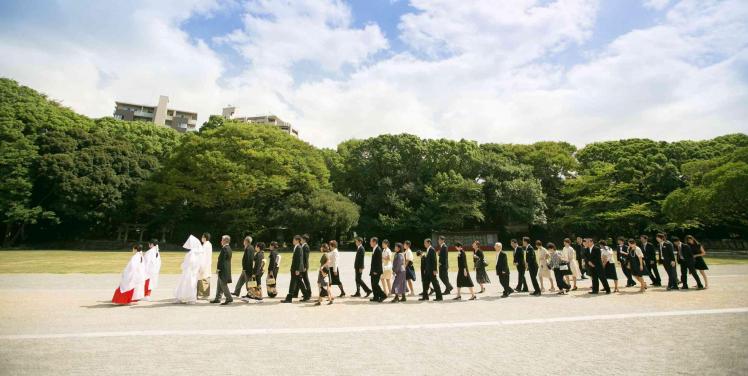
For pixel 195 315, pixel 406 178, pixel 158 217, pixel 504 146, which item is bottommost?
pixel 195 315

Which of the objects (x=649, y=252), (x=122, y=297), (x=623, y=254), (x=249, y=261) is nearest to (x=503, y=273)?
(x=623, y=254)

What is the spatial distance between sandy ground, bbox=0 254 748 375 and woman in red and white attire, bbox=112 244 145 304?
1.38 ft

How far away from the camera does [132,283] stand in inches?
392

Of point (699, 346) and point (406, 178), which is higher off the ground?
point (406, 178)

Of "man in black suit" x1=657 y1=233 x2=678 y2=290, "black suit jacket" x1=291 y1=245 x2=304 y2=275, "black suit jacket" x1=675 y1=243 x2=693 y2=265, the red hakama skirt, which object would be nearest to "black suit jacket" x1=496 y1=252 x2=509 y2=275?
"man in black suit" x1=657 y1=233 x2=678 y2=290

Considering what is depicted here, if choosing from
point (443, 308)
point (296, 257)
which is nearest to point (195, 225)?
point (296, 257)

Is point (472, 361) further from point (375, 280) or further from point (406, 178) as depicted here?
point (406, 178)

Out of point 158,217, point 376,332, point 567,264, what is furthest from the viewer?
point 158,217

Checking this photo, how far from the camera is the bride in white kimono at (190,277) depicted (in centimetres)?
1020

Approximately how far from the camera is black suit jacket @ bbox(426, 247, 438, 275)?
1084cm

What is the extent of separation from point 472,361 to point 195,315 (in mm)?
6621

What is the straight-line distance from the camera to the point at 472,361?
17.4 ft

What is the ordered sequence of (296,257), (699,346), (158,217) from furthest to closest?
(158,217)
(296,257)
(699,346)

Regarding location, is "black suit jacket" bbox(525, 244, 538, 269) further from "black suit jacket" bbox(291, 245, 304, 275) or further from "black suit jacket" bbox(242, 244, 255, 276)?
"black suit jacket" bbox(242, 244, 255, 276)
